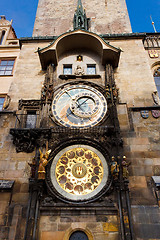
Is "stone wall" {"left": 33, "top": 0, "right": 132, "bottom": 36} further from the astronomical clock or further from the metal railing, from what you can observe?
the metal railing

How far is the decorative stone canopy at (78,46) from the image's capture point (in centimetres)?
1090

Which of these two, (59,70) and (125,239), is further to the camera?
(59,70)

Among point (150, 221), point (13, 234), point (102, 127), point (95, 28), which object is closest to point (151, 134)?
point (102, 127)

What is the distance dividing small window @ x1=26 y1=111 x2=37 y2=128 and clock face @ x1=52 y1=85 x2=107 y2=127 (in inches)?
→ 39.4

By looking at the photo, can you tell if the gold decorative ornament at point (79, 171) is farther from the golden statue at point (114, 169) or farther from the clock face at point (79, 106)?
the clock face at point (79, 106)

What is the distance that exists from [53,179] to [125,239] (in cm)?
325

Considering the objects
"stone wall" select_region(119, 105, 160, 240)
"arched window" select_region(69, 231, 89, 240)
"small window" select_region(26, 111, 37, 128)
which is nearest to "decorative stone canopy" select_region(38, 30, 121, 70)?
"small window" select_region(26, 111, 37, 128)

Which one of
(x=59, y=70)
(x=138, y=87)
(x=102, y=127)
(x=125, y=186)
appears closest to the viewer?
(x=125, y=186)

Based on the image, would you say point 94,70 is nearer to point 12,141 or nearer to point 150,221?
point 12,141

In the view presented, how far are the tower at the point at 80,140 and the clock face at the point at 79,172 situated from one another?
4 centimetres

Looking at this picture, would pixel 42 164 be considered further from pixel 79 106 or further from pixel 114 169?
pixel 79 106

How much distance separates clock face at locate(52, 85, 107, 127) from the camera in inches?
373

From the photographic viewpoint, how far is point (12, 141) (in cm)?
905

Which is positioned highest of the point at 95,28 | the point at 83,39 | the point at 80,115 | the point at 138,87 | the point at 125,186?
the point at 95,28
